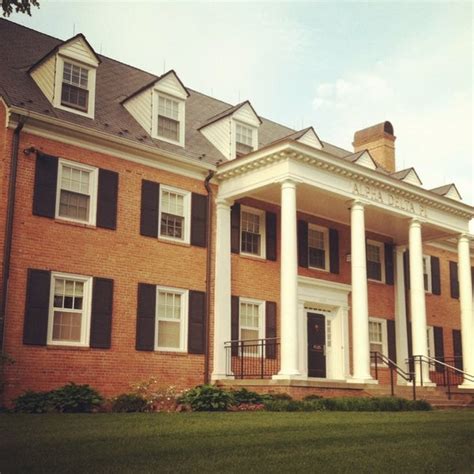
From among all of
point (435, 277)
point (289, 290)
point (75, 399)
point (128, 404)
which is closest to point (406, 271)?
point (435, 277)

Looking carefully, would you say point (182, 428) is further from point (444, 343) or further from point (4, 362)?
point (444, 343)

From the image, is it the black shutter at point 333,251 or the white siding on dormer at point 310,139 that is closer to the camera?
the white siding on dormer at point 310,139

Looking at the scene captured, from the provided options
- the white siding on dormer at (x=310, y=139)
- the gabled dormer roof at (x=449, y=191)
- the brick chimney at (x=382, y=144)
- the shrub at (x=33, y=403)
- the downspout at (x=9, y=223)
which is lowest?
the shrub at (x=33, y=403)

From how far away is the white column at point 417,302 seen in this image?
2097cm

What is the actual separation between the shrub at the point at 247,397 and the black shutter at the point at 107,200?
5.31 metres

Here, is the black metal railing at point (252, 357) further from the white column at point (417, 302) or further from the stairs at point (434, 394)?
the white column at point (417, 302)

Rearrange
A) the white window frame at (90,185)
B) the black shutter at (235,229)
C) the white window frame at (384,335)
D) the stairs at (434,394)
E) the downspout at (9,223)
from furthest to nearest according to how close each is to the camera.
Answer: the white window frame at (384,335) → the black shutter at (235,229) → the stairs at (434,394) → the white window frame at (90,185) → the downspout at (9,223)

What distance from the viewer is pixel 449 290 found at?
2881 cm

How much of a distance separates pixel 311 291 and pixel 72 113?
9.50 m

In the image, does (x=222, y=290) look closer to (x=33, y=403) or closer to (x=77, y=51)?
(x=33, y=403)

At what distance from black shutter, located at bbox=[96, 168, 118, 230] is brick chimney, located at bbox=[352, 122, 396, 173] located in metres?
14.5

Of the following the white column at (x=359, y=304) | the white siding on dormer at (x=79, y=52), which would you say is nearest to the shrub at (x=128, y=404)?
the white column at (x=359, y=304)

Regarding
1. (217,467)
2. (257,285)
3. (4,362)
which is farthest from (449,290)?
(217,467)

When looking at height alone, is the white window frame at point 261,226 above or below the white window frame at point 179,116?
below
